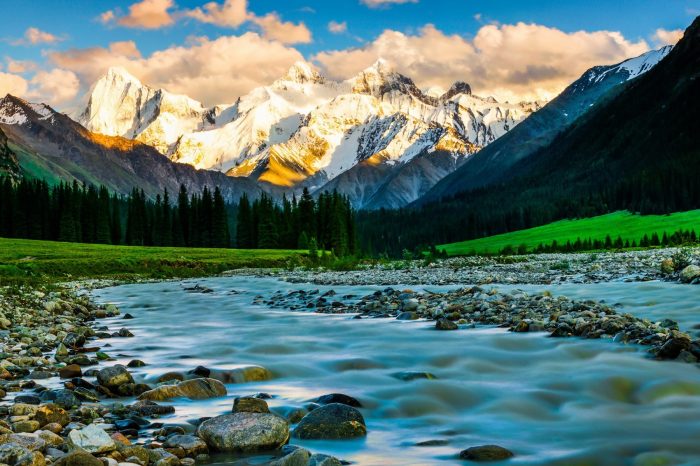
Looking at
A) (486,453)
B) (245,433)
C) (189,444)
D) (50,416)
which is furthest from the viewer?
(50,416)

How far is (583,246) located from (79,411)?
326 feet

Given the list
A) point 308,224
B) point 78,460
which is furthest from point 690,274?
point 308,224

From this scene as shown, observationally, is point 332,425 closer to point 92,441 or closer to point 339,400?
point 339,400

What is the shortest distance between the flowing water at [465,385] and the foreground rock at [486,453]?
0.13 m

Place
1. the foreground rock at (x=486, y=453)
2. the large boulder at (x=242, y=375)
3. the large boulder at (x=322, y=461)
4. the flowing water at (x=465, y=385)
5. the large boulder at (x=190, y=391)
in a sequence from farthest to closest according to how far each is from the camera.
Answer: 1. the large boulder at (x=242, y=375)
2. the large boulder at (x=190, y=391)
3. the flowing water at (x=465, y=385)
4. the foreground rock at (x=486, y=453)
5. the large boulder at (x=322, y=461)

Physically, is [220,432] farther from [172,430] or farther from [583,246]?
[583,246]

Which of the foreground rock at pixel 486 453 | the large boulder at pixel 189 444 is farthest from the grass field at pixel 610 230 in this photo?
the large boulder at pixel 189 444

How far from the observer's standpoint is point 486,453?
23.2 ft

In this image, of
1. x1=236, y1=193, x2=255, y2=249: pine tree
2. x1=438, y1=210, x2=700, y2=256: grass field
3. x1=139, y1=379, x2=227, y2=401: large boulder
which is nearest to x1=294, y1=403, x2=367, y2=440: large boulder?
x1=139, y1=379, x2=227, y2=401: large boulder

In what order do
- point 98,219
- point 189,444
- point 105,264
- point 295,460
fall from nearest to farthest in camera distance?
point 295,460 < point 189,444 < point 105,264 < point 98,219

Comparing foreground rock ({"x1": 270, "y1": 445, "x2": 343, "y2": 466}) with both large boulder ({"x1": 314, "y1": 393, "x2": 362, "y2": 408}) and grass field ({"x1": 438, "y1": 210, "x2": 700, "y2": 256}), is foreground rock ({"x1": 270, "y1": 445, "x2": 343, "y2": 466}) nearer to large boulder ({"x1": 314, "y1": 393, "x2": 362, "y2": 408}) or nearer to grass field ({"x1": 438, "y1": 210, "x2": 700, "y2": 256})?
large boulder ({"x1": 314, "y1": 393, "x2": 362, "y2": 408})

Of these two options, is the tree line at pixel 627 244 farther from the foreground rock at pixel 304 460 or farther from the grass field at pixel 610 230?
the foreground rock at pixel 304 460

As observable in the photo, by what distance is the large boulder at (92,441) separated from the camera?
6426 millimetres

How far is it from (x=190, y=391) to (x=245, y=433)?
10.1ft
